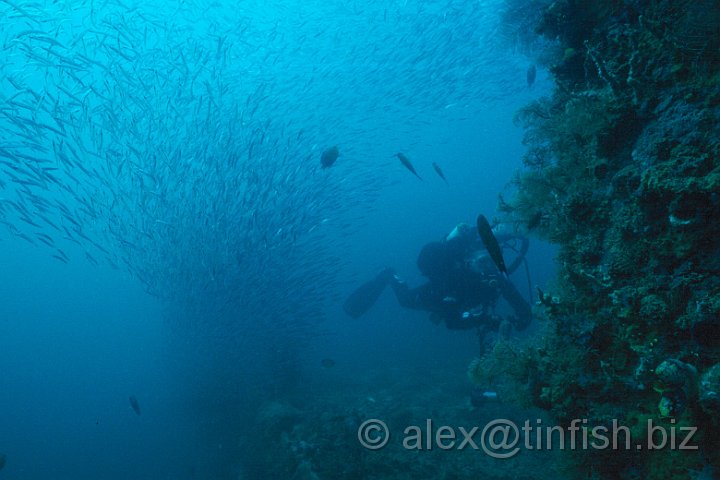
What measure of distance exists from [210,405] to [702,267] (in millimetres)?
14631

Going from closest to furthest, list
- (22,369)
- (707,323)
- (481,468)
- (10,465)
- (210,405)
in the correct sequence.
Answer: (707,323), (481,468), (210,405), (10,465), (22,369)

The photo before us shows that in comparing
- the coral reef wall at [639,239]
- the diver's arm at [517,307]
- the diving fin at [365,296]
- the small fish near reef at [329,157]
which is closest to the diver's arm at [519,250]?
the diver's arm at [517,307]

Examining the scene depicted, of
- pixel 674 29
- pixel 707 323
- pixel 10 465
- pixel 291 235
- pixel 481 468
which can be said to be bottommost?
pixel 10 465

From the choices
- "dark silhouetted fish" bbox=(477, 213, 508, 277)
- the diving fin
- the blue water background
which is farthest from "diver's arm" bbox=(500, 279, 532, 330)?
the diving fin

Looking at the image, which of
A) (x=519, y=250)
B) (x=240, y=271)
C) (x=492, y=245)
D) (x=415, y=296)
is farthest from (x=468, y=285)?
(x=240, y=271)

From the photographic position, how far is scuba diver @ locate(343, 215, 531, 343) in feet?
20.1

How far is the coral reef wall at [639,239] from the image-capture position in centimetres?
162

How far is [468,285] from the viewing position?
7.23 metres

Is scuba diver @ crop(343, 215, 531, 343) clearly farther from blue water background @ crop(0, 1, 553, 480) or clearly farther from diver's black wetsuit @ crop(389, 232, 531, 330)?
blue water background @ crop(0, 1, 553, 480)

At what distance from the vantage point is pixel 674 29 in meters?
2.05

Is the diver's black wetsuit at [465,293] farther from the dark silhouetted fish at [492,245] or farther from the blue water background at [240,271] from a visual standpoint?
the dark silhouetted fish at [492,245]

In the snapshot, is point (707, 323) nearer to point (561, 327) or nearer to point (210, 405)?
point (561, 327)

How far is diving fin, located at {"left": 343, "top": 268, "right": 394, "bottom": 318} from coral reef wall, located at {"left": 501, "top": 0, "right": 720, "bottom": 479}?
9.53 m

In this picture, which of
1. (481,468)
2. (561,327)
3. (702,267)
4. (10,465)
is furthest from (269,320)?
(10,465)
